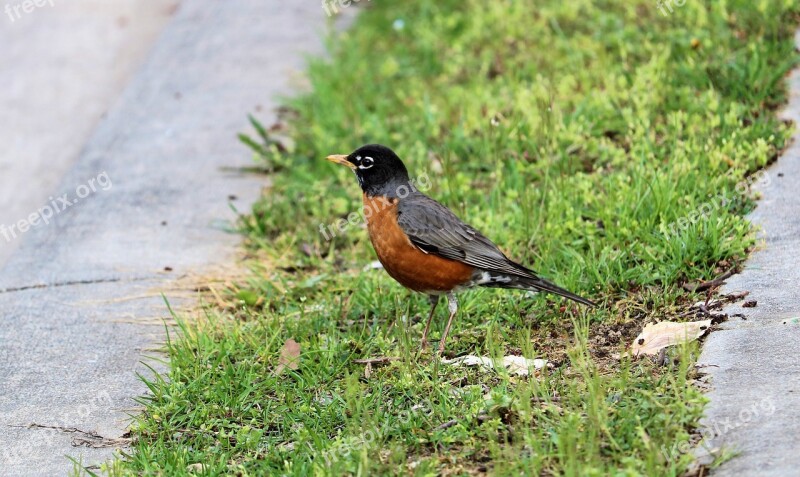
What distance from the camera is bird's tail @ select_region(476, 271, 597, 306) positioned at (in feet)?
15.5

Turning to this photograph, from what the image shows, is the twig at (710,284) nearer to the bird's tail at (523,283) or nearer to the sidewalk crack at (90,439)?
the bird's tail at (523,283)

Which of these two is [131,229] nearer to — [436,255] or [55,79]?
[436,255]

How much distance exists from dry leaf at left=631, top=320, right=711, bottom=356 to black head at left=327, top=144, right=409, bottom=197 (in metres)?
1.48

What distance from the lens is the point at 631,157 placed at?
20.7ft

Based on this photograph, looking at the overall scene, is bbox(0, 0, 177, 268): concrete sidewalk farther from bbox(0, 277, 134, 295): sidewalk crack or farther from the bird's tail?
the bird's tail

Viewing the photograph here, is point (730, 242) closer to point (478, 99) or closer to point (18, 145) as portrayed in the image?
point (478, 99)

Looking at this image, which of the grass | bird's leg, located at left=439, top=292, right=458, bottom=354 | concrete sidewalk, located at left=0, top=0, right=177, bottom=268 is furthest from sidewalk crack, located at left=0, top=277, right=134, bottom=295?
bird's leg, located at left=439, top=292, right=458, bottom=354

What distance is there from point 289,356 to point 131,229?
88.6 inches

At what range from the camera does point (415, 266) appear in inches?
194

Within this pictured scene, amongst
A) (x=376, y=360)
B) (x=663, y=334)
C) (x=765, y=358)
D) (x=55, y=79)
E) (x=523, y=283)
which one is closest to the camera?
(x=765, y=358)

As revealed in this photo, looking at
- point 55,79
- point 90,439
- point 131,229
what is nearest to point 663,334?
point 90,439

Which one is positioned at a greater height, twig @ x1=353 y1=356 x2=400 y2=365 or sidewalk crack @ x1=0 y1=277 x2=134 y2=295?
twig @ x1=353 y1=356 x2=400 y2=365

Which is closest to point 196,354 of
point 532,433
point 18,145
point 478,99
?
point 532,433

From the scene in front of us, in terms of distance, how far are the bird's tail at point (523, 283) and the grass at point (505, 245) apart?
0.68 ft
